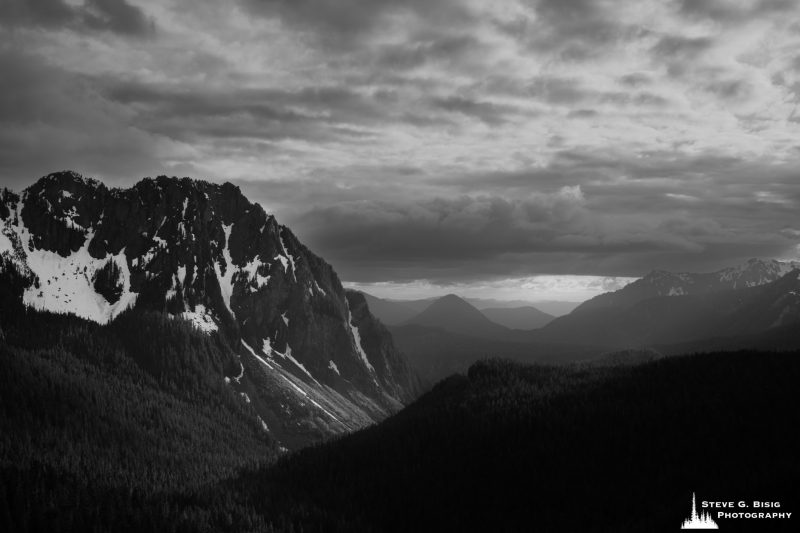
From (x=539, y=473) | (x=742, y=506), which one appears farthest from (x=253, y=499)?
(x=742, y=506)

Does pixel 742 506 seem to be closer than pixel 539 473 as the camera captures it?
Yes

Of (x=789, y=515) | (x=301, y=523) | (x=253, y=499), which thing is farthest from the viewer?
(x=253, y=499)

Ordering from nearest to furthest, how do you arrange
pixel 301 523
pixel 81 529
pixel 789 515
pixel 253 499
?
pixel 789 515, pixel 81 529, pixel 301 523, pixel 253 499

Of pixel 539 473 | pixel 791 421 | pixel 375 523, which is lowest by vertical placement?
pixel 375 523

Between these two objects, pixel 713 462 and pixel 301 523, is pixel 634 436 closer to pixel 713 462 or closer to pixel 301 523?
pixel 713 462

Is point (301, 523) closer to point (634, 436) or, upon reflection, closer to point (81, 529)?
point (81, 529)

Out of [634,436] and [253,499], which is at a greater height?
[634,436]

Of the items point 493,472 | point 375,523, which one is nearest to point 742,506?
point 493,472

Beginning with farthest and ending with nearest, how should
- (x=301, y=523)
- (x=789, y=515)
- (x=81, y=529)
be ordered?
(x=301, y=523) < (x=81, y=529) < (x=789, y=515)

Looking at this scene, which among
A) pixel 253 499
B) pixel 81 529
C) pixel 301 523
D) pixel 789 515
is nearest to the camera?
pixel 789 515
